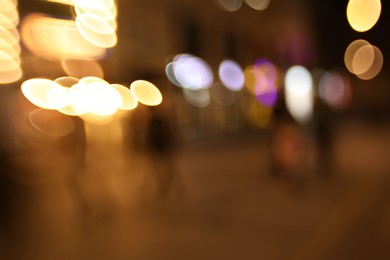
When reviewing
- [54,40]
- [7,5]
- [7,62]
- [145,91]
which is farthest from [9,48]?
[145,91]

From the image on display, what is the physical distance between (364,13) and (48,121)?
26.0 ft

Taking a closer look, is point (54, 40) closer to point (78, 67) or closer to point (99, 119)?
point (78, 67)

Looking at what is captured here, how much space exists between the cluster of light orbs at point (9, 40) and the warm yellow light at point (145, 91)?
5.93ft

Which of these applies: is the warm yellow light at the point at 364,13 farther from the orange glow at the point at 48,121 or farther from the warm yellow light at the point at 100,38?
the orange glow at the point at 48,121

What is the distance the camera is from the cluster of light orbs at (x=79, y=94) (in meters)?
6.14

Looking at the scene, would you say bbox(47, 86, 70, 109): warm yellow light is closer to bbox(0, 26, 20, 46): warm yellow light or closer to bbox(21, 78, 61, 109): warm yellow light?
bbox(21, 78, 61, 109): warm yellow light

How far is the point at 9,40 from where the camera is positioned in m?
5.57

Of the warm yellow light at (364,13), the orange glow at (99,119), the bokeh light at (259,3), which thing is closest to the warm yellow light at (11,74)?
the orange glow at (99,119)

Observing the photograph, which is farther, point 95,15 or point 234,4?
point 234,4

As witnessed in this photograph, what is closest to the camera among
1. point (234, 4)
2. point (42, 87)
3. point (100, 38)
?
point (42, 87)

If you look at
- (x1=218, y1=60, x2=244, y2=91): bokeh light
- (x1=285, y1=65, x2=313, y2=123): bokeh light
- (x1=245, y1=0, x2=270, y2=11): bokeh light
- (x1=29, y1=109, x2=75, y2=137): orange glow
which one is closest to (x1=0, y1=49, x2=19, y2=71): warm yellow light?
(x1=29, y1=109, x2=75, y2=137): orange glow

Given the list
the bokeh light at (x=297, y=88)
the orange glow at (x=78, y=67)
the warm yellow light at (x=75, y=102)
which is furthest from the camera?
the bokeh light at (x=297, y=88)

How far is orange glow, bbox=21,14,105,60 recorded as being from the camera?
18.8 feet

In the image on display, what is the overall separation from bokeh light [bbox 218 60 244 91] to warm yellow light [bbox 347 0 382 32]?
624 inches
